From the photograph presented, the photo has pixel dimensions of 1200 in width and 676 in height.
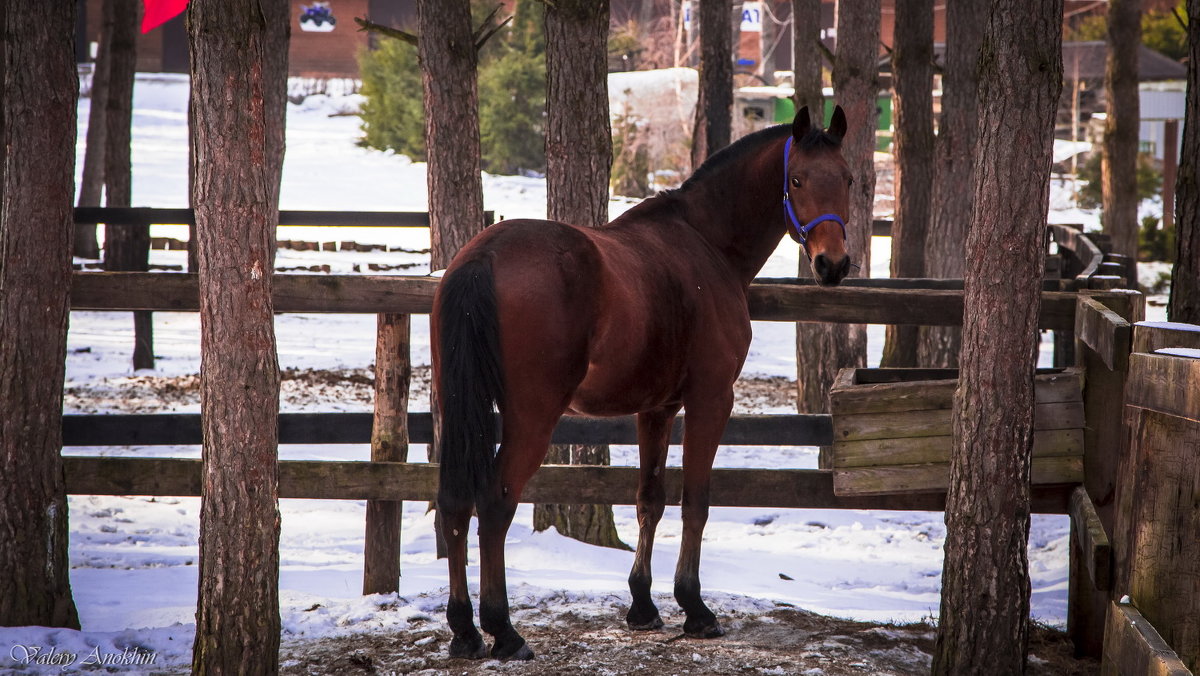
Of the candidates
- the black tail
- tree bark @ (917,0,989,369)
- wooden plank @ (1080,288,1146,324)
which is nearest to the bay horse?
the black tail

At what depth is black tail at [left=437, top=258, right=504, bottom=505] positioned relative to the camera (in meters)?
4.34

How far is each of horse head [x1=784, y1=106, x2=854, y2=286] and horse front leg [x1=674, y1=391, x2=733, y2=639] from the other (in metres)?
0.83

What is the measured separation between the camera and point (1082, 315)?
5133mm

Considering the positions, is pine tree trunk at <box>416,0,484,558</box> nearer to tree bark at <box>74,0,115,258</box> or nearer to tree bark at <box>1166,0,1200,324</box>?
tree bark at <box>1166,0,1200,324</box>

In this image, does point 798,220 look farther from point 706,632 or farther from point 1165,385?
point 1165,385

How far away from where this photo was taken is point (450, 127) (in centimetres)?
782

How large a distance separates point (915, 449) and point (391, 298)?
2618 millimetres

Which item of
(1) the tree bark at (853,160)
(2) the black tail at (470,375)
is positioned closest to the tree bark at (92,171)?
(1) the tree bark at (853,160)

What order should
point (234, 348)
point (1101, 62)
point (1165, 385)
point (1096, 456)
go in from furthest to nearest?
1. point (1101, 62)
2. point (1096, 456)
3. point (234, 348)
4. point (1165, 385)

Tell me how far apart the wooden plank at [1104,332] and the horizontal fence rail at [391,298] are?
0.73ft

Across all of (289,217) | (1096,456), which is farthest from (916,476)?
(289,217)

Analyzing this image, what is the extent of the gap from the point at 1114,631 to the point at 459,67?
589 centimetres

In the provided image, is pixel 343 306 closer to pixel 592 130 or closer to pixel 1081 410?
pixel 592 130

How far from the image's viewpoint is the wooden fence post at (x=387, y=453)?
5.61 m
